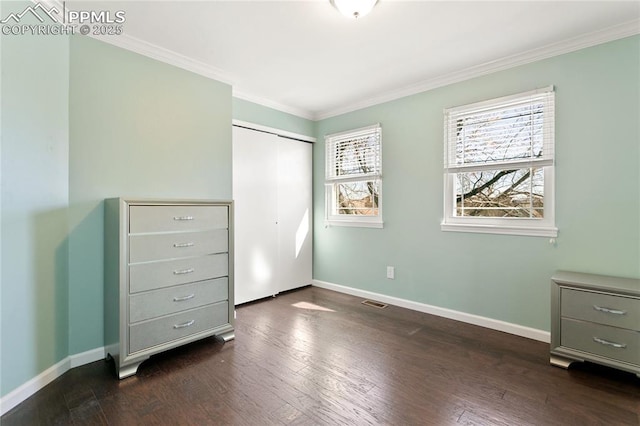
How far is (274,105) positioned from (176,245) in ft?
7.27

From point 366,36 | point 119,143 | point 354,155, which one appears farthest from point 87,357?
point 354,155

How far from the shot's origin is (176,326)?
2.18 m

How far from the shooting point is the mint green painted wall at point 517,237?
85.0 inches

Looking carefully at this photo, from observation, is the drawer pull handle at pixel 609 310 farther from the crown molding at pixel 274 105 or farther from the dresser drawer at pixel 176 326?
the crown molding at pixel 274 105

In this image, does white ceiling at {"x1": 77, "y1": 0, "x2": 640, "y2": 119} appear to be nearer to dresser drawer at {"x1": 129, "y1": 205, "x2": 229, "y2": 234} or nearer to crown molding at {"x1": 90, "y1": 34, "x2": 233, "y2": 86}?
crown molding at {"x1": 90, "y1": 34, "x2": 233, "y2": 86}

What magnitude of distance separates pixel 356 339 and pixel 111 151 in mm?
2428

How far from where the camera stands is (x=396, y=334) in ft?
8.64

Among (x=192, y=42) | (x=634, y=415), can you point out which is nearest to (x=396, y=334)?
(x=634, y=415)

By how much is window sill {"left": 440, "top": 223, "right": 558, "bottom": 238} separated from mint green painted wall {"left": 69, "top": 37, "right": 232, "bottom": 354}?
92.4 inches

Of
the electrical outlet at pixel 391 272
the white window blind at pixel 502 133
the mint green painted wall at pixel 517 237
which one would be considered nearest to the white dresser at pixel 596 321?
the mint green painted wall at pixel 517 237

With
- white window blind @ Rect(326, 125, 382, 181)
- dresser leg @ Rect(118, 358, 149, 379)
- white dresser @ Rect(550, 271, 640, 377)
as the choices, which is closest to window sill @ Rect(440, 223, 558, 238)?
white dresser @ Rect(550, 271, 640, 377)

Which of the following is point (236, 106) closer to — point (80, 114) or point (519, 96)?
point (80, 114)

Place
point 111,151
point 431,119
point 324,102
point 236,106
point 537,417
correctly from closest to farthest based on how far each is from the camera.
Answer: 1. point 537,417
2. point 111,151
3. point 431,119
4. point 236,106
5. point 324,102

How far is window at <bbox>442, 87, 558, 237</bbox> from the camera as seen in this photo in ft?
8.08
